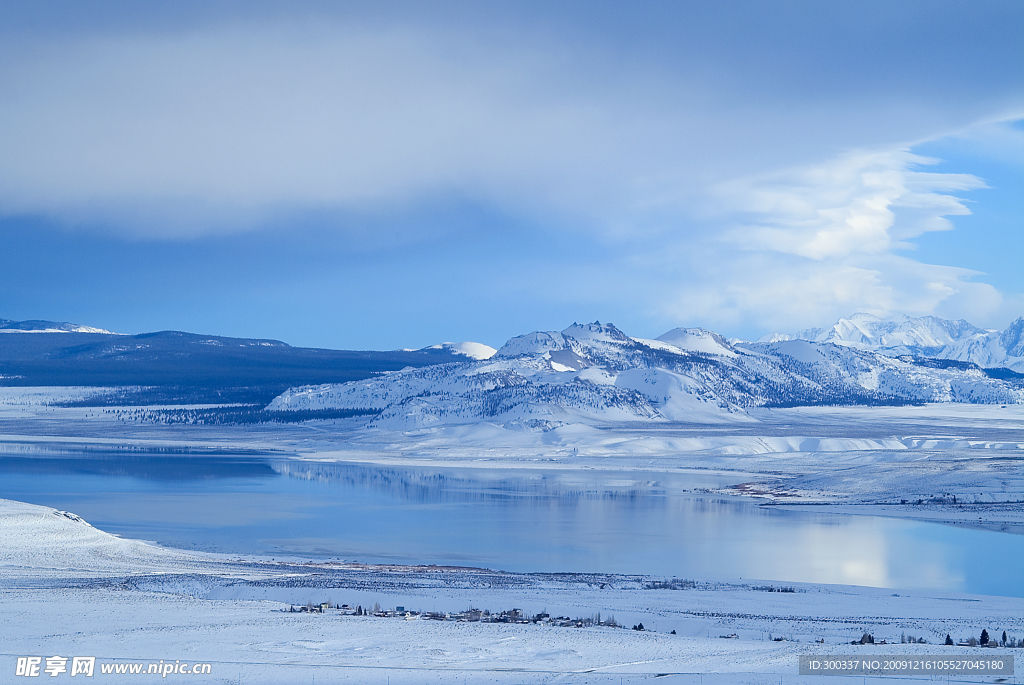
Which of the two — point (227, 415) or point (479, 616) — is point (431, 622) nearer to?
point (479, 616)

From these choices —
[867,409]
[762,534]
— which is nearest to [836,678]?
[762,534]

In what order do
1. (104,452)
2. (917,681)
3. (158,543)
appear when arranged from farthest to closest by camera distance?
(104,452) → (158,543) → (917,681)

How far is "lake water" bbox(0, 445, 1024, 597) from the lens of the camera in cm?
3444

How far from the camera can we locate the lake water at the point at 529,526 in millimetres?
34438

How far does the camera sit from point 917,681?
45.6 feet

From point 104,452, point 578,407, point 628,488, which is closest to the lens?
point 628,488

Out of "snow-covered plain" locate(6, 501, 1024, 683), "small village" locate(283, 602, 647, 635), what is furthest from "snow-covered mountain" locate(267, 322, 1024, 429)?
"small village" locate(283, 602, 647, 635)

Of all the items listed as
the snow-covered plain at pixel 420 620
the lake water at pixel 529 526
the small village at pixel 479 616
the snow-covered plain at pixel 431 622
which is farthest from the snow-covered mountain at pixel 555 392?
the small village at pixel 479 616

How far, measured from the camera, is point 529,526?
44438 millimetres

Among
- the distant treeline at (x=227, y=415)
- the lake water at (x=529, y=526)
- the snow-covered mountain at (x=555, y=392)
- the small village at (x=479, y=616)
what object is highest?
the snow-covered mountain at (x=555, y=392)

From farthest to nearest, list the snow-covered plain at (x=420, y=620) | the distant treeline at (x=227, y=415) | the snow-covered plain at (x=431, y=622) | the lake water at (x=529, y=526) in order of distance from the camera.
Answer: the distant treeline at (x=227, y=415) < the lake water at (x=529, y=526) < the snow-covered plain at (x=420, y=620) < the snow-covered plain at (x=431, y=622)

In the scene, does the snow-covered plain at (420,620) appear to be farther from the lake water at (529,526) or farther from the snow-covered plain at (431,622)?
the lake water at (529,526)

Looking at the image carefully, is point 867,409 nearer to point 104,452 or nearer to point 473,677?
point 104,452

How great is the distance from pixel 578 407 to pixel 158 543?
9692 centimetres
